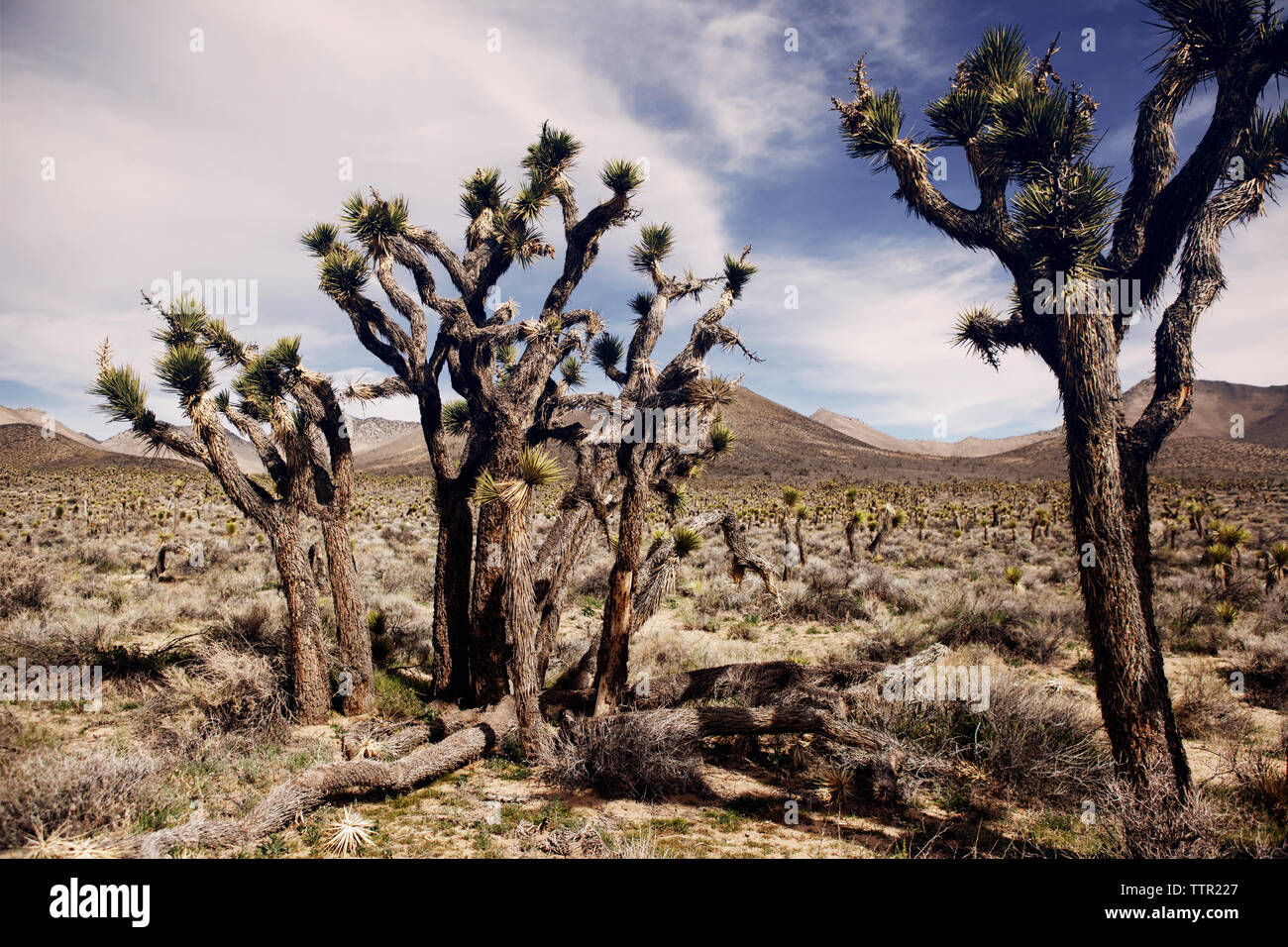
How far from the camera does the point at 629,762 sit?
6.39 metres

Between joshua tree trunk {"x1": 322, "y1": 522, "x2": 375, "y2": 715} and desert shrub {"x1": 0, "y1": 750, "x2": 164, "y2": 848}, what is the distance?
2935 millimetres

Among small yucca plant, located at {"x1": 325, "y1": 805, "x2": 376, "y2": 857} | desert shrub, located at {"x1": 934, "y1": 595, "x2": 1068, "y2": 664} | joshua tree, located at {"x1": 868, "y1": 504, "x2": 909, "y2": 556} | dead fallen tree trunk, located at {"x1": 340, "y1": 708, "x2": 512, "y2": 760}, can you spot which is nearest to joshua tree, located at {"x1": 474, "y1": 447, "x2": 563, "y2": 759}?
dead fallen tree trunk, located at {"x1": 340, "y1": 708, "x2": 512, "y2": 760}

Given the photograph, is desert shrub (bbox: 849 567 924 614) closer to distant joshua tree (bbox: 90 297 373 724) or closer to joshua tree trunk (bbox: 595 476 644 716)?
joshua tree trunk (bbox: 595 476 644 716)

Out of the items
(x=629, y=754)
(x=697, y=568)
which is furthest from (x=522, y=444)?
(x=697, y=568)

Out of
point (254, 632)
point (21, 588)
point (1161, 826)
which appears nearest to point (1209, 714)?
point (1161, 826)

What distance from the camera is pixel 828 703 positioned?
288 inches

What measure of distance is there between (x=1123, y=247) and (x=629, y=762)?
23.0ft

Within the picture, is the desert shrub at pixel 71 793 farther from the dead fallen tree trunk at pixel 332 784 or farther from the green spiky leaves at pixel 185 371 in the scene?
the green spiky leaves at pixel 185 371

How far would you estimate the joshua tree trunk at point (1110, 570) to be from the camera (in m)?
4.82

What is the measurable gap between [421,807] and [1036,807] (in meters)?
6.08

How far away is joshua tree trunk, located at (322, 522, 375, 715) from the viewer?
8.36 metres
